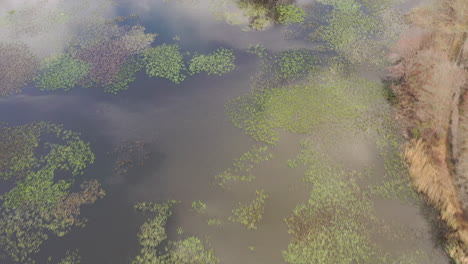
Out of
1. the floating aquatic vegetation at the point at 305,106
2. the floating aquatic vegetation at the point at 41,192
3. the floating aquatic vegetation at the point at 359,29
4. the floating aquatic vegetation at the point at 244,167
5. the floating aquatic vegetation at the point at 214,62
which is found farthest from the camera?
the floating aquatic vegetation at the point at 359,29

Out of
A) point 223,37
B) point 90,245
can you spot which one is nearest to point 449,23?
point 223,37

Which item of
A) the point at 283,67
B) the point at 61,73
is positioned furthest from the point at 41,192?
the point at 283,67

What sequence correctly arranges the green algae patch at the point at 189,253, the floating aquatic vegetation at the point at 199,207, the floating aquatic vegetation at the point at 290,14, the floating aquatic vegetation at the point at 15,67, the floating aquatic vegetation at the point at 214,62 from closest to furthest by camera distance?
the green algae patch at the point at 189,253
the floating aquatic vegetation at the point at 199,207
the floating aquatic vegetation at the point at 15,67
the floating aquatic vegetation at the point at 214,62
the floating aquatic vegetation at the point at 290,14

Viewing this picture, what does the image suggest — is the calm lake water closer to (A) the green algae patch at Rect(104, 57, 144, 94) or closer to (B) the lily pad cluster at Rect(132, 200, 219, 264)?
(B) the lily pad cluster at Rect(132, 200, 219, 264)

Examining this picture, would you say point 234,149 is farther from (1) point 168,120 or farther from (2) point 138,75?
(2) point 138,75

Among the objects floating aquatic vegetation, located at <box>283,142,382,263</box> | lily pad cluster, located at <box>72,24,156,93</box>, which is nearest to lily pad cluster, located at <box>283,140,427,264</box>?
floating aquatic vegetation, located at <box>283,142,382,263</box>

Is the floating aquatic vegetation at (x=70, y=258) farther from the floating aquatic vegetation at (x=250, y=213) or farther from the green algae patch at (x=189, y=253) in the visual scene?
the floating aquatic vegetation at (x=250, y=213)

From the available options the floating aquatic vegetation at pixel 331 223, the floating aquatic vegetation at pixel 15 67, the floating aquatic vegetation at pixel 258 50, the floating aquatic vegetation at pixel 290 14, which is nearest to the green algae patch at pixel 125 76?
the floating aquatic vegetation at pixel 15 67

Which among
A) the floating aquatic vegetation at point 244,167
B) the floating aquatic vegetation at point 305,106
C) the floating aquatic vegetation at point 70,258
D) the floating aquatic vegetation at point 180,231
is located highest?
the floating aquatic vegetation at point 305,106
